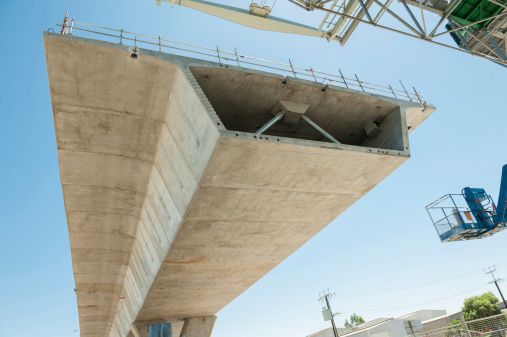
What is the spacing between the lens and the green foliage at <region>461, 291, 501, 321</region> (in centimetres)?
5494

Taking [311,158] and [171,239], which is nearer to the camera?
[311,158]

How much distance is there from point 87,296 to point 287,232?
17.2 metres

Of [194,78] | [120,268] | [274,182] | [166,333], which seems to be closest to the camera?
[194,78]

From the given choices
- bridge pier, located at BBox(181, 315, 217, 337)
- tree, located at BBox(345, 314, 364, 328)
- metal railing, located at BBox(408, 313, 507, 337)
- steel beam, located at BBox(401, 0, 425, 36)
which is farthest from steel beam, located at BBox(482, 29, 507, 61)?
tree, located at BBox(345, 314, 364, 328)

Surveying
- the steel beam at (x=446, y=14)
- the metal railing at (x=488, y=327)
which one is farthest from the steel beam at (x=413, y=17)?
the metal railing at (x=488, y=327)

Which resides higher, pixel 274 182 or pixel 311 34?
pixel 311 34

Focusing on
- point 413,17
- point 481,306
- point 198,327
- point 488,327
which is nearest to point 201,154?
point 413,17

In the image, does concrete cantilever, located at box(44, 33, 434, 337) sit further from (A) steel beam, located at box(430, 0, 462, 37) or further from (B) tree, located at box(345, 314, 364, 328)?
(B) tree, located at box(345, 314, 364, 328)

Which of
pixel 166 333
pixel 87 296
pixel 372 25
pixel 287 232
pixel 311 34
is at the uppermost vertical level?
pixel 311 34

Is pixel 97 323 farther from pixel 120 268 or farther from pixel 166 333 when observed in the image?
pixel 166 333

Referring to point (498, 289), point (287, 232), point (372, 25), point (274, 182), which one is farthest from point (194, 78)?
point (498, 289)

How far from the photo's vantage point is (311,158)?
9.54m

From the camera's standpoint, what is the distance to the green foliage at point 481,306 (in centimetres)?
5494

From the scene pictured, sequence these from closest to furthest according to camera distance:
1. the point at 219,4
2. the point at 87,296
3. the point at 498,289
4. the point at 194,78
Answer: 1. the point at 194,78
2. the point at 219,4
3. the point at 87,296
4. the point at 498,289
